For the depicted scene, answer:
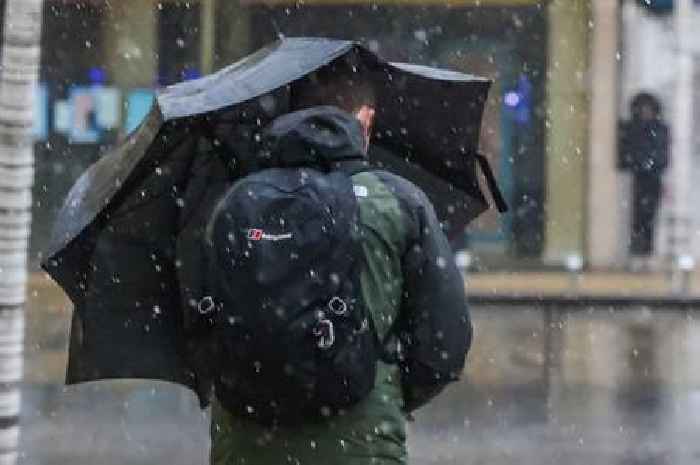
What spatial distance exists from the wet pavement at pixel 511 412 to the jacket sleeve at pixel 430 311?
14.4 ft

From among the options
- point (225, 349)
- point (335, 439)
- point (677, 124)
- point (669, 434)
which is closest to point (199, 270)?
point (225, 349)

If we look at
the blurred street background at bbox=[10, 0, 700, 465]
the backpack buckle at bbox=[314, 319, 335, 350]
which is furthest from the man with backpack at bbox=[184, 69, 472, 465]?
the blurred street background at bbox=[10, 0, 700, 465]

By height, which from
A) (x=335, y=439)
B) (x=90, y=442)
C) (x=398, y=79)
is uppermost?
(x=398, y=79)

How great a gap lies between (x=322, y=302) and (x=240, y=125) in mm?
653

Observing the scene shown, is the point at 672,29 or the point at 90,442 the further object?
the point at 672,29

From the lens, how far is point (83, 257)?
10.8 feet

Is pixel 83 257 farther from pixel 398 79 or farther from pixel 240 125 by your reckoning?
pixel 398 79

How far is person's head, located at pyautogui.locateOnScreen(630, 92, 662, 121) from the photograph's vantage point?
16406mm

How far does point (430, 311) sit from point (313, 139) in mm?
423

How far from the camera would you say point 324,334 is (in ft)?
9.07

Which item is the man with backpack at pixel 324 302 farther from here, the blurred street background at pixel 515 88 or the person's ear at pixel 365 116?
the blurred street background at pixel 515 88

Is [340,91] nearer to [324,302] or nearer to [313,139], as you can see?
[313,139]

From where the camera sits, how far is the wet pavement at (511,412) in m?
7.44

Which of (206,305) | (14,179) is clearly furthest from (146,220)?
(14,179)
